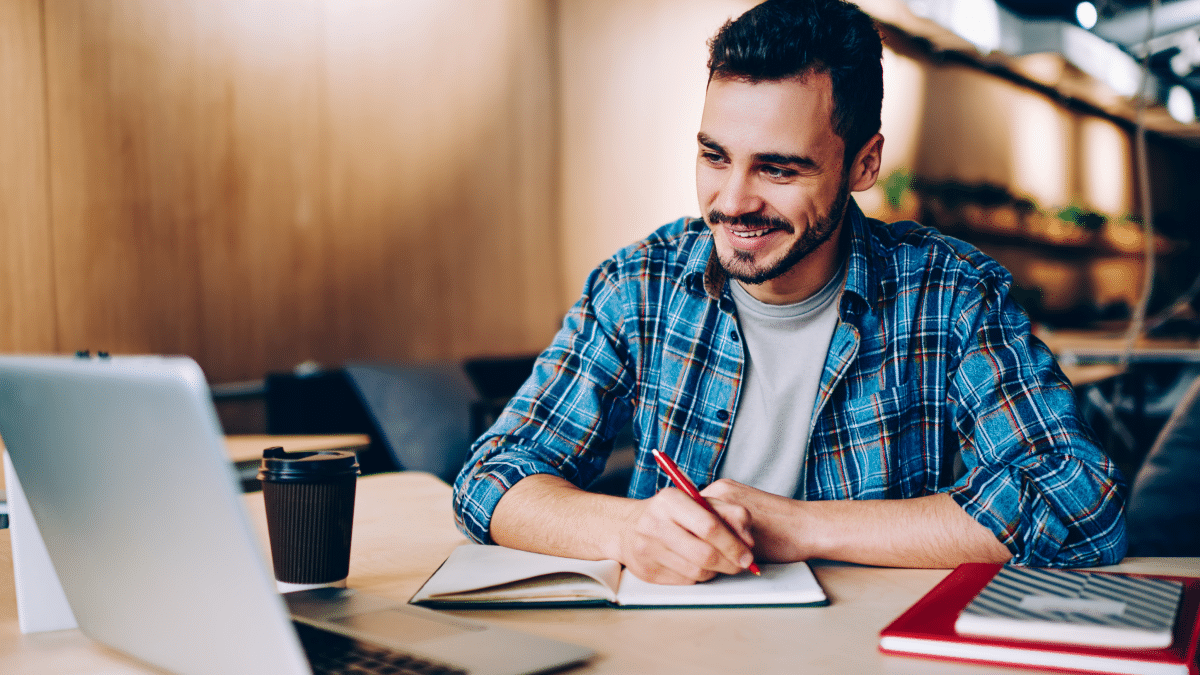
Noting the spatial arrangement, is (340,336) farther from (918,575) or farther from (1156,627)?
(1156,627)

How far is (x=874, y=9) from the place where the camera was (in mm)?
6094

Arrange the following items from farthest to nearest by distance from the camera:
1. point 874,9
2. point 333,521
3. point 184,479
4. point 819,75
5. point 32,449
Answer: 1. point 874,9
2. point 819,75
3. point 333,521
4. point 32,449
5. point 184,479

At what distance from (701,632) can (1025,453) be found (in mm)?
611

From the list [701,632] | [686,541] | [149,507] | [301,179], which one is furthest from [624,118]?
[149,507]

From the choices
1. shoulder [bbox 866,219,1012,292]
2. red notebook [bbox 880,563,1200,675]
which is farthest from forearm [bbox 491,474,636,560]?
shoulder [bbox 866,219,1012,292]

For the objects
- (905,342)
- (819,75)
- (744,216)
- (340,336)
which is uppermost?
(819,75)

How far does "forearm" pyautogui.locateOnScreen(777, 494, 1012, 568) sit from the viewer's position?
1.04m

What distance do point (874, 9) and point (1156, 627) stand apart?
6020 mm

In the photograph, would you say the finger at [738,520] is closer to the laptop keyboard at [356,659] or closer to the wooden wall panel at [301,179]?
the laptop keyboard at [356,659]

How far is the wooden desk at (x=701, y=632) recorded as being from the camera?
2.37 feet

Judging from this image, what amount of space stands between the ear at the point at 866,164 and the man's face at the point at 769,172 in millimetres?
67

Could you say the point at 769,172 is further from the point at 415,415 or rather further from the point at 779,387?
the point at 415,415

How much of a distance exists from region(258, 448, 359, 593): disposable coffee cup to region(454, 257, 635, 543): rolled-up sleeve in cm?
28

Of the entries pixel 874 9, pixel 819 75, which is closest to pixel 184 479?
pixel 819 75
